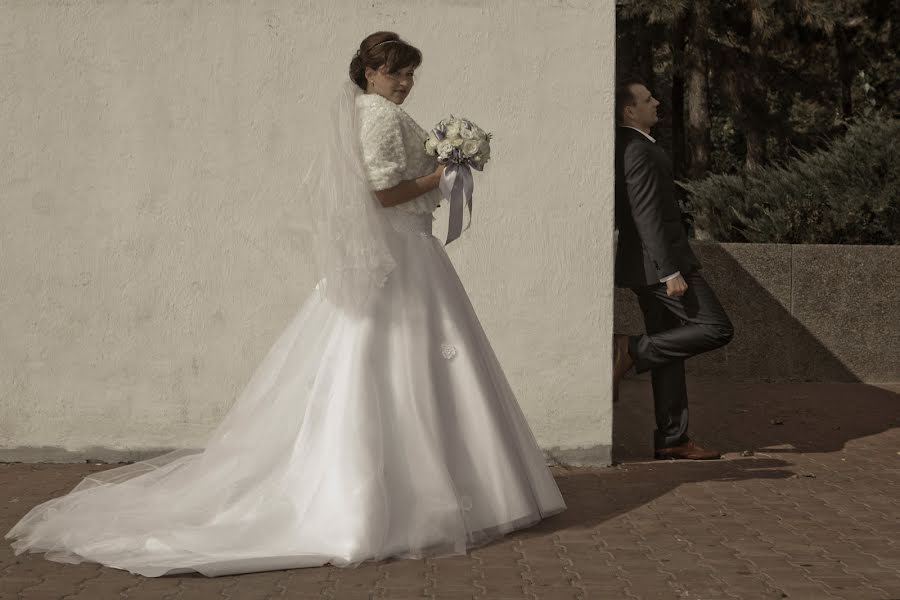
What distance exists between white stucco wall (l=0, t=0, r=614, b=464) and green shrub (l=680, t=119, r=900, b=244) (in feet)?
19.4

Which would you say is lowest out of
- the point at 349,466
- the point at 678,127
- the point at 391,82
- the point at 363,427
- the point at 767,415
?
the point at 767,415

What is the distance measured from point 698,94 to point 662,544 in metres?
16.9

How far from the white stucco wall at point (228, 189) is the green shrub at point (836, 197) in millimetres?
5910

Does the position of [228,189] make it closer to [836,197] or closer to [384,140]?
[384,140]

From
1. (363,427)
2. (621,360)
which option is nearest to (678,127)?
(621,360)

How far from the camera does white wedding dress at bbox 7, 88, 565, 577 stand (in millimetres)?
5363

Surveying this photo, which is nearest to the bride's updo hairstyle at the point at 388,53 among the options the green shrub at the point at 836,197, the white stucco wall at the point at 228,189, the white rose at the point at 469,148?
the white rose at the point at 469,148

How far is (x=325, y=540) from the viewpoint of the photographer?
5328 mm

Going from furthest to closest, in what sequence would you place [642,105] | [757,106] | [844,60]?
[844,60], [757,106], [642,105]

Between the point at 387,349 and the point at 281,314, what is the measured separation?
2062 millimetres

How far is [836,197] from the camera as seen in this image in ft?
42.1

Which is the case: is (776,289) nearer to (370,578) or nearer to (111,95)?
(111,95)

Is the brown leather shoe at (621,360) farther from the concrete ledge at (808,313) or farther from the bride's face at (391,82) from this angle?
the concrete ledge at (808,313)

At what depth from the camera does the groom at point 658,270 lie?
7.62 metres
